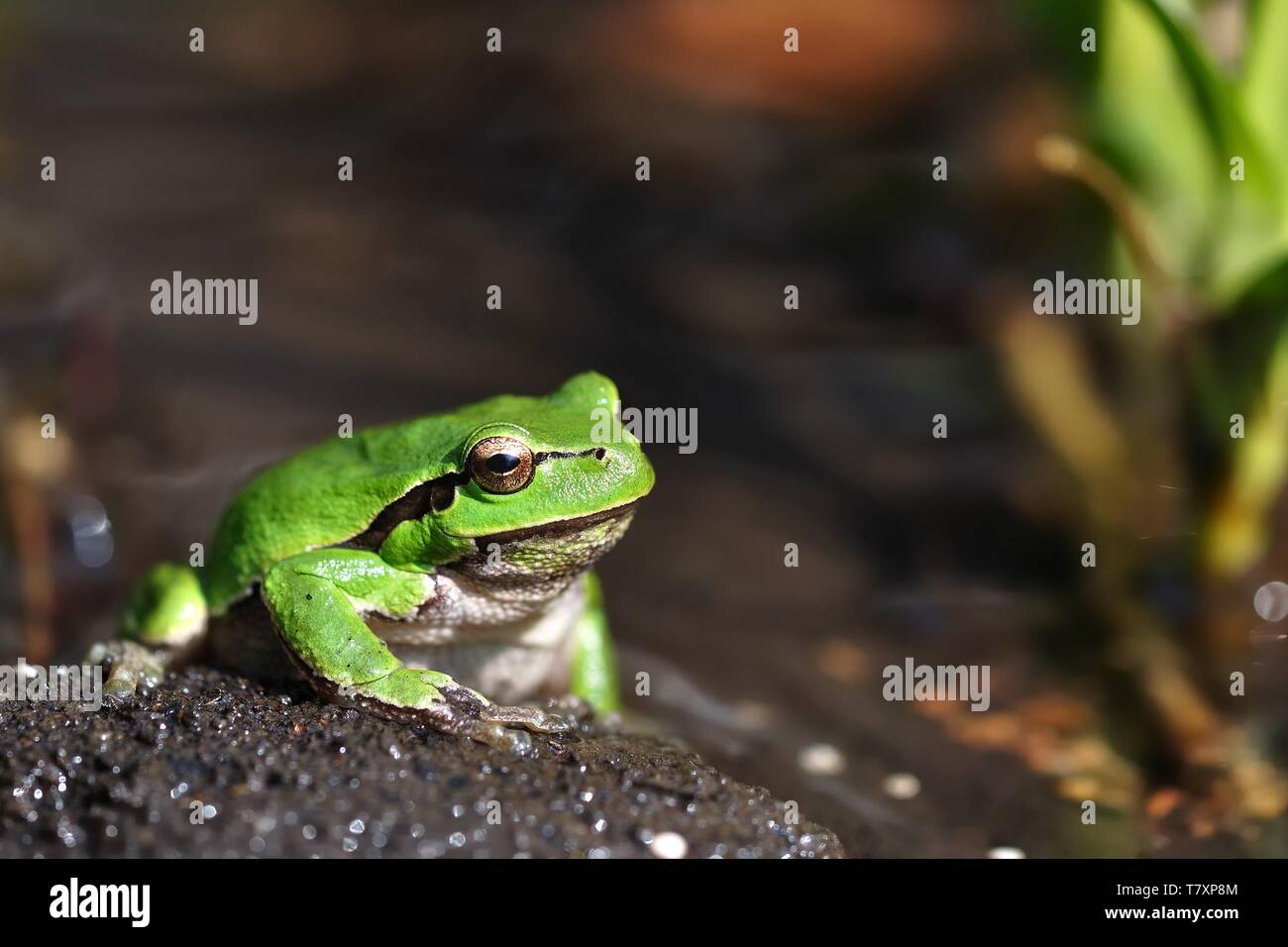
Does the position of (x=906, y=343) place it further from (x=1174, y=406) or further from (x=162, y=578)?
(x=162, y=578)

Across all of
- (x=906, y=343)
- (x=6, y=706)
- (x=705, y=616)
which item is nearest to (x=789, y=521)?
(x=705, y=616)

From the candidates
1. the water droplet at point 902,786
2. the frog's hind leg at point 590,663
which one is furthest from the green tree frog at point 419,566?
the water droplet at point 902,786

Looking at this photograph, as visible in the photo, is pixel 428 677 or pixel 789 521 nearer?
pixel 428 677

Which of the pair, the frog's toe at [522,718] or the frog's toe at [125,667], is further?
the frog's toe at [125,667]

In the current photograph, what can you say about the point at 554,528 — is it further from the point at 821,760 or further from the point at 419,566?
the point at 821,760

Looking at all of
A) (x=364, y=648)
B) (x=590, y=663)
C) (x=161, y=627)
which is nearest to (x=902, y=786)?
(x=590, y=663)

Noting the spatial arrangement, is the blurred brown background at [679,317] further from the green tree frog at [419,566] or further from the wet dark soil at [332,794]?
the green tree frog at [419,566]
